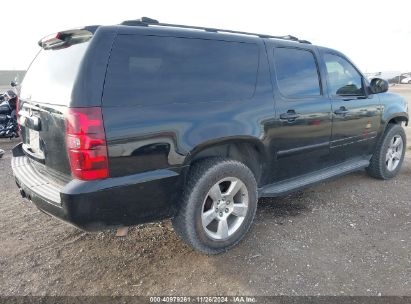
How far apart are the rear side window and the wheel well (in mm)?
440

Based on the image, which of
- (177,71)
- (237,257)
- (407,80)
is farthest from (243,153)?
(407,80)

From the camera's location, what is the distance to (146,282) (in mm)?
2766

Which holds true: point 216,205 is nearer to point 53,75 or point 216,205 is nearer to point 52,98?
point 52,98

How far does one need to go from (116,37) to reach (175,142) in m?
0.87

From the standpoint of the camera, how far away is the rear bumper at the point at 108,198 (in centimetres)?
239

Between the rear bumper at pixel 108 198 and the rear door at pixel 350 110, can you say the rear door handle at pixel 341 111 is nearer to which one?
the rear door at pixel 350 110

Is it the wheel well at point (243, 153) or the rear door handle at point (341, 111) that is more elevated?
the rear door handle at point (341, 111)

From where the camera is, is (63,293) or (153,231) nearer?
(63,293)

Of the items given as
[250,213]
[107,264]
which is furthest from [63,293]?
[250,213]

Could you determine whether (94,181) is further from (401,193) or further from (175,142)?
(401,193)

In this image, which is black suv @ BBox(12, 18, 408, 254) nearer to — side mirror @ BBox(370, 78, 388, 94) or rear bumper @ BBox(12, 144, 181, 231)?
rear bumper @ BBox(12, 144, 181, 231)

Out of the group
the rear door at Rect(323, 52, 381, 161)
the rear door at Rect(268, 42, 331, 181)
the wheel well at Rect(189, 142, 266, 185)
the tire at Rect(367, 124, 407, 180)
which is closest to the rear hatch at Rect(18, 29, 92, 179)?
the wheel well at Rect(189, 142, 266, 185)

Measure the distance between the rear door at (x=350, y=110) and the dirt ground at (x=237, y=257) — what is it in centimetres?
80

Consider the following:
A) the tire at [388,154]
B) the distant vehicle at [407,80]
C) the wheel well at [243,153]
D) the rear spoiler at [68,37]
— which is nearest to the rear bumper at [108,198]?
the wheel well at [243,153]
